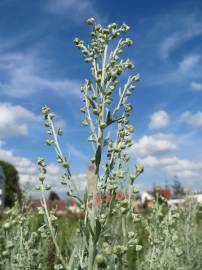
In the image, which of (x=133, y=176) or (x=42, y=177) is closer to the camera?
(x=133, y=176)

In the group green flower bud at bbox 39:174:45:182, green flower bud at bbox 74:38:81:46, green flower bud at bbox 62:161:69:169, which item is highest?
green flower bud at bbox 74:38:81:46

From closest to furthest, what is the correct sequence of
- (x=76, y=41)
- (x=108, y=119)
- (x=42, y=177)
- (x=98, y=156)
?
(x=98, y=156) → (x=108, y=119) → (x=42, y=177) → (x=76, y=41)

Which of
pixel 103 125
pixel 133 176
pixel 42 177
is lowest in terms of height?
pixel 133 176

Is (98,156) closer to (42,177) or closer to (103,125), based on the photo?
(103,125)

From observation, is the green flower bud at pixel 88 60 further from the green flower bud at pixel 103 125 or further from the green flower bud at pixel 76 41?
the green flower bud at pixel 103 125

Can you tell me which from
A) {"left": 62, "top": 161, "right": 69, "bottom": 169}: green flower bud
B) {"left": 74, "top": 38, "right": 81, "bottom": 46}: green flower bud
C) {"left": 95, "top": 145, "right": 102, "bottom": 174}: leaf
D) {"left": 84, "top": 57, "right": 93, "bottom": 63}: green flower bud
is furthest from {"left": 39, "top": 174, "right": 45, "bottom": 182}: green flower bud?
{"left": 74, "top": 38, "right": 81, "bottom": 46}: green flower bud

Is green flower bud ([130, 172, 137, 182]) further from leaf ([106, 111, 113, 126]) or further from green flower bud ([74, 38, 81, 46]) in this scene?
green flower bud ([74, 38, 81, 46])

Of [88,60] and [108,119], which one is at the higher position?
[88,60]

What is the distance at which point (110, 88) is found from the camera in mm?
2699

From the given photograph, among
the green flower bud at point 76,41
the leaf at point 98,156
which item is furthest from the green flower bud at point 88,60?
the leaf at point 98,156

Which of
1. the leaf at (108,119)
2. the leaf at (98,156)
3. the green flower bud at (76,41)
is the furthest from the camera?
the green flower bud at (76,41)

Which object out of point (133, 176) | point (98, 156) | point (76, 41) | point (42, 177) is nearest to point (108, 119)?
point (98, 156)

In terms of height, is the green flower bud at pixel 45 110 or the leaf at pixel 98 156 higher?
the green flower bud at pixel 45 110

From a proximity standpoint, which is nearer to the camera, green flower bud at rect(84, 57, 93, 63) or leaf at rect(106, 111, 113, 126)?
leaf at rect(106, 111, 113, 126)
